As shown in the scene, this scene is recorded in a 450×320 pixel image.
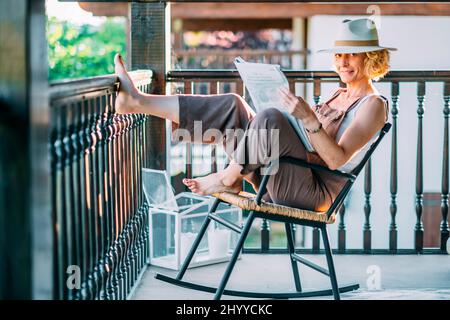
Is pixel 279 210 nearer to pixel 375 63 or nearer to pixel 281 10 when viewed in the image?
Answer: pixel 375 63

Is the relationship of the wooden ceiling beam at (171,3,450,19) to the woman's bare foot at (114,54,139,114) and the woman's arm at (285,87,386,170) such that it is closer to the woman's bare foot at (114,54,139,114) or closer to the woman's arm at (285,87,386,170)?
the woman's arm at (285,87,386,170)

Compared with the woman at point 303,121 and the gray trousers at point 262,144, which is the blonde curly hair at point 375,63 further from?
the gray trousers at point 262,144

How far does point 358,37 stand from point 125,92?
1.01m

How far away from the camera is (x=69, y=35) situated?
35.8 feet

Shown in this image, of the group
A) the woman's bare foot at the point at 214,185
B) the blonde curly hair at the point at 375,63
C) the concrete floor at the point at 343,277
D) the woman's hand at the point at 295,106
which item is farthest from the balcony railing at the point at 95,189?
the blonde curly hair at the point at 375,63

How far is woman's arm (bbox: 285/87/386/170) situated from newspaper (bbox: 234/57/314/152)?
60 millimetres

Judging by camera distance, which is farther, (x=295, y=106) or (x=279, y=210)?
(x=279, y=210)

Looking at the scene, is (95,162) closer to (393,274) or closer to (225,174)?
(225,174)

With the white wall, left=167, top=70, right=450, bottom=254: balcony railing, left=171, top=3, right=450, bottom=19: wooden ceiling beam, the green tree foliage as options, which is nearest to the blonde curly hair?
left=167, top=70, right=450, bottom=254: balcony railing

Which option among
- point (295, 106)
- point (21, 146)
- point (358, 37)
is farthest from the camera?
point (358, 37)

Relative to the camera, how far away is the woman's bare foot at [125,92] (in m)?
3.21

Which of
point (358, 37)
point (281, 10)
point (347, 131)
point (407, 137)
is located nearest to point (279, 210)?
point (347, 131)

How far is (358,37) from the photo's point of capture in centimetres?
347

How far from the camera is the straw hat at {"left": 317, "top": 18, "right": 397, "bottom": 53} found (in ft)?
11.3
